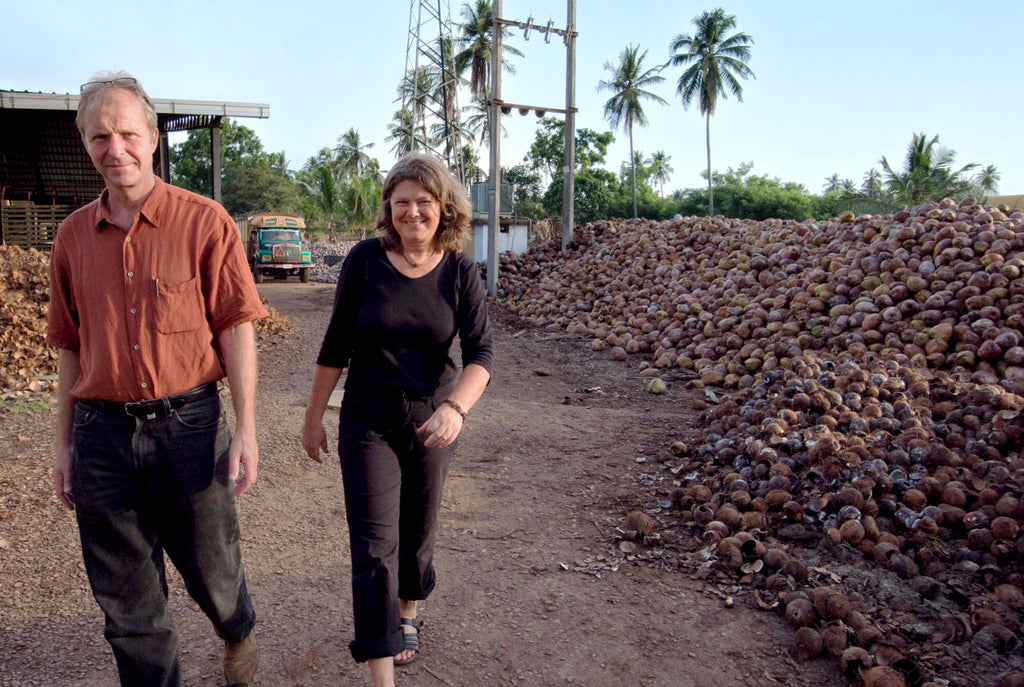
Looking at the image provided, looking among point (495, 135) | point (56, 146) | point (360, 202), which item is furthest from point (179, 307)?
point (360, 202)

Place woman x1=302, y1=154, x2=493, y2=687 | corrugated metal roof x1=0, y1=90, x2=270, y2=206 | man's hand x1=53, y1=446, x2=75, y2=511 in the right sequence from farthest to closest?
1. corrugated metal roof x1=0, y1=90, x2=270, y2=206
2. woman x1=302, y1=154, x2=493, y2=687
3. man's hand x1=53, y1=446, x2=75, y2=511

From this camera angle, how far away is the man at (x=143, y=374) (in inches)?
83.1

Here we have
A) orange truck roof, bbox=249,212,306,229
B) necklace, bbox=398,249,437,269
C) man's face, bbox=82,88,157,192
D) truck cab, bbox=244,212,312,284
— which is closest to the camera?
man's face, bbox=82,88,157,192

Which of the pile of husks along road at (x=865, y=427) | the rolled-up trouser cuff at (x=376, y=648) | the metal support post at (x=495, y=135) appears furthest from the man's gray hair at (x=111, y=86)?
the metal support post at (x=495, y=135)

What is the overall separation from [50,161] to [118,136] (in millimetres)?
12414

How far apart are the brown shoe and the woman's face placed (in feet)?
4.60

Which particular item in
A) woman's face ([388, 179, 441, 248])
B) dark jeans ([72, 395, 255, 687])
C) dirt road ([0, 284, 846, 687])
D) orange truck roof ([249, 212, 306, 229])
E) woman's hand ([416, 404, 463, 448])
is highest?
orange truck roof ([249, 212, 306, 229])

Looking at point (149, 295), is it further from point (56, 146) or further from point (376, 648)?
point (56, 146)

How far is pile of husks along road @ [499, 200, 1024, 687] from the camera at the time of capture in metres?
3.14

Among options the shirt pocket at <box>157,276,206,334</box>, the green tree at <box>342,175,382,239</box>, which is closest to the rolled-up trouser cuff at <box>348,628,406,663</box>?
the shirt pocket at <box>157,276,206,334</box>

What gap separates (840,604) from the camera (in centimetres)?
310

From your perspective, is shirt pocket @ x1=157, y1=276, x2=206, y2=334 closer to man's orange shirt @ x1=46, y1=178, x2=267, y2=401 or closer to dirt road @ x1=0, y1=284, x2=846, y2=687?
man's orange shirt @ x1=46, y1=178, x2=267, y2=401

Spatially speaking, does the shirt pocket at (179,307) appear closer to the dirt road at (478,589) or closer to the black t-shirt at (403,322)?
the black t-shirt at (403,322)

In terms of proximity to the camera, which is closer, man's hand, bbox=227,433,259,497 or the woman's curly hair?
man's hand, bbox=227,433,259,497
